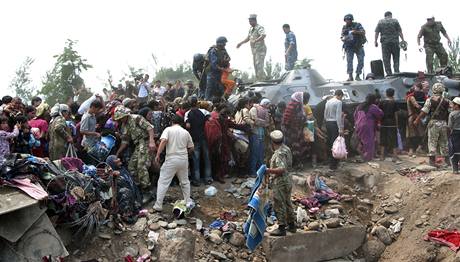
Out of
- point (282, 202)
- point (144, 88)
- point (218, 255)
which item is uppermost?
point (144, 88)

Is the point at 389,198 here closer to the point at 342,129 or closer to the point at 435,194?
the point at 435,194

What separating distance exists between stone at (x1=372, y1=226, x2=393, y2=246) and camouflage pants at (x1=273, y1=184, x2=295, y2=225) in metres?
2.27

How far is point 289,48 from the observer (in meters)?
15.8

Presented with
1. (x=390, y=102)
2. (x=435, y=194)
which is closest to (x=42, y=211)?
(x=435, y=194)

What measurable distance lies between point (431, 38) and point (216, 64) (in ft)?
20.3

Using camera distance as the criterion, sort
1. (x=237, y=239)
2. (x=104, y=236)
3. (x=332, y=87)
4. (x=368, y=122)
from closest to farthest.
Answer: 1. (x=104, y=236)
2. (x=237, y=239)
3. (x=368, y=122)
4. (x=332, y=87)

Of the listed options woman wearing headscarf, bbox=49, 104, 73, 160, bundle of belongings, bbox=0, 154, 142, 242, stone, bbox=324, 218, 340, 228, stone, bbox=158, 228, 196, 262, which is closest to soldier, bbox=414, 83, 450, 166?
stone, bbox=324, 218, 340, 228

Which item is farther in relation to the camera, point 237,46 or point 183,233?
point 237,46

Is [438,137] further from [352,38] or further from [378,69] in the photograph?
[352,38]

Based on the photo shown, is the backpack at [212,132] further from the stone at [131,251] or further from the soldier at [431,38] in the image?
the soldier at [431,38]

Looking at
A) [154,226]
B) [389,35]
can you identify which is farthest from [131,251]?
[389,35]

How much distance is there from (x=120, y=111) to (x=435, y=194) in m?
6.29

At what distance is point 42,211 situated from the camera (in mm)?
8047

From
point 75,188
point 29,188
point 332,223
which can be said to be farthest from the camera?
point 332,223
